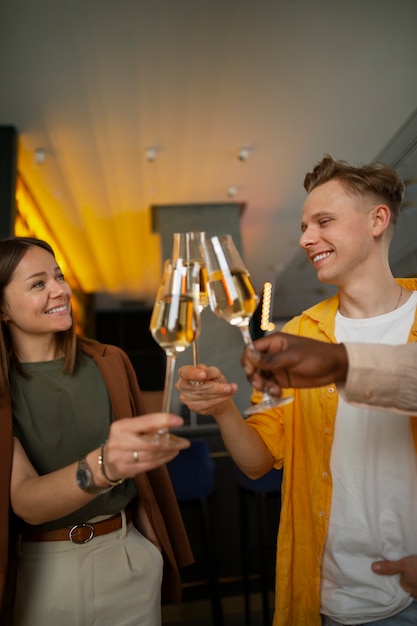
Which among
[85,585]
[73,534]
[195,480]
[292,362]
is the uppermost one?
[292,362]

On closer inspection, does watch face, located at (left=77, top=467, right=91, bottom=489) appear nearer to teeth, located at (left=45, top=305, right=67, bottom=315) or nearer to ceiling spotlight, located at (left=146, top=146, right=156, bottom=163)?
teeth, located at (left=45, top=305, right=67, bottom=315)

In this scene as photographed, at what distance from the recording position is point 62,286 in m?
1.21

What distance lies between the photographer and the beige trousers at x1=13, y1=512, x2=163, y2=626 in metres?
1.06

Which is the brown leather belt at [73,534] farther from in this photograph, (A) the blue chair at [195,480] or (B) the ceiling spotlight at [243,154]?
(B) the ceiling spotlight at [243,154]

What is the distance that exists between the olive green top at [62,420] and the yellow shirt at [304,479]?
379 millimetres

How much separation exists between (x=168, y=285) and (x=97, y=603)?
0.78 meters

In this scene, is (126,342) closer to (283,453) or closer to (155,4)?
(155,4)

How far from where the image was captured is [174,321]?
29.0 inches

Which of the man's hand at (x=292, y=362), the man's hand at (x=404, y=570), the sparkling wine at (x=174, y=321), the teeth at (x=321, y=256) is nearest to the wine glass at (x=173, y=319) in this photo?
the sparkling wine at (x=174, y=321)

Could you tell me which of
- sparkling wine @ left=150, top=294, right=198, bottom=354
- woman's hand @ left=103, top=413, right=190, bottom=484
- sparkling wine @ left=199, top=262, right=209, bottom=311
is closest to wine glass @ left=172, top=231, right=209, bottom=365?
sparkling wine @ left=199, top=262, right=209, bottom=311

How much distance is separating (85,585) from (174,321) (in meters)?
0.72

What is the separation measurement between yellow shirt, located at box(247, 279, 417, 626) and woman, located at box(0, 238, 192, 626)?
1.06 ft

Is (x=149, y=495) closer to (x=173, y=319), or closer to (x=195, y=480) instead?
(x=173, y=319)

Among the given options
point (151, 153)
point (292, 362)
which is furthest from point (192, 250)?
point (151, 153)
